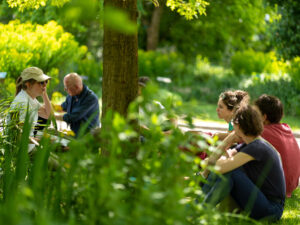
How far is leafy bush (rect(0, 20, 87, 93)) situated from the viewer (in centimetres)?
1038

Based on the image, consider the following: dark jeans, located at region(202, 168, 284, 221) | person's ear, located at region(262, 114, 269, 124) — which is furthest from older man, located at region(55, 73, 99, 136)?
dark jeans, located at region(202, 168, 284, 221)

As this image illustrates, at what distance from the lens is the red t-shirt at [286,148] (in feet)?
15.5

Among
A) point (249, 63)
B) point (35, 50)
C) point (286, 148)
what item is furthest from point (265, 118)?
point (249, 63)

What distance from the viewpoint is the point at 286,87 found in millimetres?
13766

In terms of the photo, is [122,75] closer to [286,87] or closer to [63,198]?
[63,198]

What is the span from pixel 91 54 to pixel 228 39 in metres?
6.87

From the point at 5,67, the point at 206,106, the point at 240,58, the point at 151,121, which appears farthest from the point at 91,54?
the point at 151,121

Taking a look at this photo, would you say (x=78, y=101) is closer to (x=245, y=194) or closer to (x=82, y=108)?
(x=82, y=108)

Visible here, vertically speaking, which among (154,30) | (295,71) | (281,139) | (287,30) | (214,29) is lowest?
(295,71)

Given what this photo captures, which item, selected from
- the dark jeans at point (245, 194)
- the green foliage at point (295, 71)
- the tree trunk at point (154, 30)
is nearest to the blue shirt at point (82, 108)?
the dark jeans at point (245, 194)

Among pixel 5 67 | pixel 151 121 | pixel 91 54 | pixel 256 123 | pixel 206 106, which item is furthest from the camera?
pixel 91 54

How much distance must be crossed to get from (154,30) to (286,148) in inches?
746

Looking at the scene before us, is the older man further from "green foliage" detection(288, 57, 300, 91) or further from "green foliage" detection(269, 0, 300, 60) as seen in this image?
"green foliage" detection(269, 0, 300, 60)

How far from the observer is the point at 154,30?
23.2 metres
